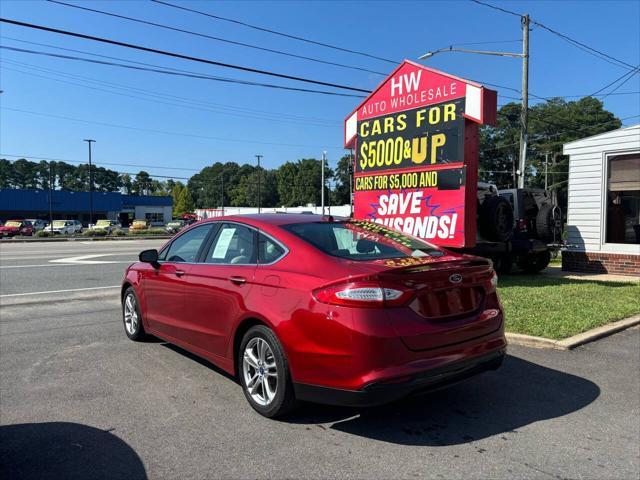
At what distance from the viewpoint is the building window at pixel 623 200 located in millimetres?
12078

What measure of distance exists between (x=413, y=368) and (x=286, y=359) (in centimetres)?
91

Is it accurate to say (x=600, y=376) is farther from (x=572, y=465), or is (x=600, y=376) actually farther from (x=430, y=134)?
(x=430, y=134)

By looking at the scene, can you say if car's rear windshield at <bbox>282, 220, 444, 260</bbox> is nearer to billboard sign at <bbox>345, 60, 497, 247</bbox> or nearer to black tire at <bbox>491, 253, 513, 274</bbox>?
billboard sign at <bbox>345, 60, 497, 247</bbox>

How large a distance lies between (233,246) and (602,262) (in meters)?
11.4

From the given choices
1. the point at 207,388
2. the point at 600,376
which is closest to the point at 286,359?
the point at 207,388

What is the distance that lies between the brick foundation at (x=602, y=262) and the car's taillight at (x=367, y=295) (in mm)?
11073

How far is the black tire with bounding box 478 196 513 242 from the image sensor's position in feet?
35.5

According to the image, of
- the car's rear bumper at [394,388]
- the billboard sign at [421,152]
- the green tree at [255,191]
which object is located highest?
the green tree at [255,191]

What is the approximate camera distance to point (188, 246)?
5141mm

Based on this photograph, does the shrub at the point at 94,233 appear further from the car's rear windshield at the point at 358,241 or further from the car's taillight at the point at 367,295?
the car's taillight at the point at 367,295

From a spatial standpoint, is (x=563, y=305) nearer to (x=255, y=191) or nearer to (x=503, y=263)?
(x=503, y=263)

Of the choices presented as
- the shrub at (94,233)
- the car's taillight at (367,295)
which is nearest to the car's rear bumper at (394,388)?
the car's taillight at (367,295)

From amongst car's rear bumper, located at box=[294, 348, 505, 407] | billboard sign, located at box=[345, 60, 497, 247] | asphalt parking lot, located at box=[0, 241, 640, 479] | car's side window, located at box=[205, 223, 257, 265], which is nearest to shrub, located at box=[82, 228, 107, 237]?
billboard sign, located at box=[345, 60, 497, 247]

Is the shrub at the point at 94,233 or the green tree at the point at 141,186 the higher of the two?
the green tree at the point at 141,186
